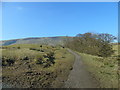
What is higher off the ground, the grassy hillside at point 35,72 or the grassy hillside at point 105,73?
the grassy hillside at point 105,73

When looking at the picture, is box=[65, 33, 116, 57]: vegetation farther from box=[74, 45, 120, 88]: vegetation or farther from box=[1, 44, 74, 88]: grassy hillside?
box=[1, 44, 74, 88]: grassy hillside

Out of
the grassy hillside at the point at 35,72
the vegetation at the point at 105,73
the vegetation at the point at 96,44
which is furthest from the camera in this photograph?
the vegetation at the point at 96,44

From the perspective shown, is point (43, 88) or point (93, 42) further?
point (93, 42)

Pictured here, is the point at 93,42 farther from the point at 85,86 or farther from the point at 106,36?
the point at 85,86

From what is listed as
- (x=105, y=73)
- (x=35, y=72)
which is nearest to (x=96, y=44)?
(x=105, y=73)

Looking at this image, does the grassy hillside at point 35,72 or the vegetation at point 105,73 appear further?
the grassy hillside at point 35,72

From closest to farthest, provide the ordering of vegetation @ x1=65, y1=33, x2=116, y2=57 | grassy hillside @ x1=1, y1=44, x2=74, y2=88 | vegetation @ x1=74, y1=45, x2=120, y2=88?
1. vegetation @ x1=74, y1=45, x2=120, y2=88
2. grassy hillside @ x1=1, y1=44, x2=74, y2=88
3. vegetation @ x1=65, y1=33, x2=116, y2=57

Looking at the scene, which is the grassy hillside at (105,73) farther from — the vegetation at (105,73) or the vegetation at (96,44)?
the vegetation at (96,44)

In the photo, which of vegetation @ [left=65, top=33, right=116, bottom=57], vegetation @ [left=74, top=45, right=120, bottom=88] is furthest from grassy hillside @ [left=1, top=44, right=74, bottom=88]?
vegetation @ [left=65, top=33, right=116, bottom=57]

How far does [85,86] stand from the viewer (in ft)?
24.1

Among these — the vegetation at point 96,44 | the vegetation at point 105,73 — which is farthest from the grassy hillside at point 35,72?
the vegetation at point 96,44

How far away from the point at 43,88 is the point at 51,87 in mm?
543

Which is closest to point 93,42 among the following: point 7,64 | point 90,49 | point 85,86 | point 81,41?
point 90,49

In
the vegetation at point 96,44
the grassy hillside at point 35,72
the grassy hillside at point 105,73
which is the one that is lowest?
the grassy hillside at point 35,72
